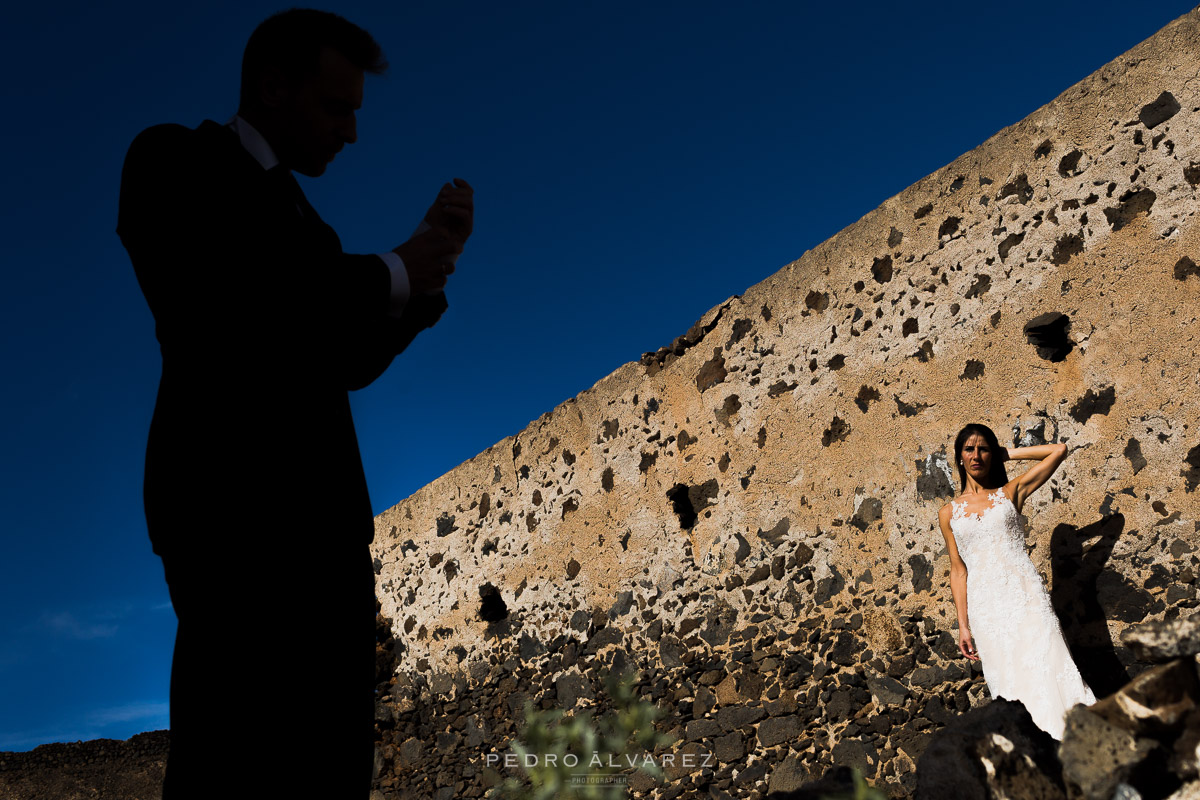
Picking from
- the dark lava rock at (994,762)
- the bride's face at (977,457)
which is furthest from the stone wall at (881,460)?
the dark lava rock at (994,762)

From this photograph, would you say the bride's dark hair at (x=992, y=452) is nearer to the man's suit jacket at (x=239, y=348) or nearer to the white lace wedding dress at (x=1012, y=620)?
the white lace wedding dress at (x=1012, y=620)

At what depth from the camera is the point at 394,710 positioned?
7.06 m

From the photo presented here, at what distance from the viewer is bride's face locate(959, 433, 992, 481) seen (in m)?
3.43

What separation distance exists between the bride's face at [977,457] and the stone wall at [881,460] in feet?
1.31

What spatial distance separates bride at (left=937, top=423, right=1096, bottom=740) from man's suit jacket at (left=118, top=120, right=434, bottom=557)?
105 inches

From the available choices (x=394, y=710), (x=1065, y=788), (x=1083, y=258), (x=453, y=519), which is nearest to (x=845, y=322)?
(x=1083, y=258)

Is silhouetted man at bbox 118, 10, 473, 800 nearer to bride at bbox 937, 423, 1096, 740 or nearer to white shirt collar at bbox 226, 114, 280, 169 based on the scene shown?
white shirt collar at bbox 226, 114, 280, 169

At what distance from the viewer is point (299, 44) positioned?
131 centimetres

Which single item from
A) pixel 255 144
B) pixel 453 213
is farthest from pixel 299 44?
pixel 453 213

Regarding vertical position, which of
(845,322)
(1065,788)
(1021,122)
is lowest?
(1065,788)

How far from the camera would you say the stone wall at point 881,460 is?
11.3 ft

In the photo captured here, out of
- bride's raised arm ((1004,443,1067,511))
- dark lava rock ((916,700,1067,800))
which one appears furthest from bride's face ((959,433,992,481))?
dark lava rock ((916,700,1067,800))

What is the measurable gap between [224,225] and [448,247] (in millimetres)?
350

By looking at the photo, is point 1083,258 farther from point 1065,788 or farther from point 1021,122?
point 1065,788
